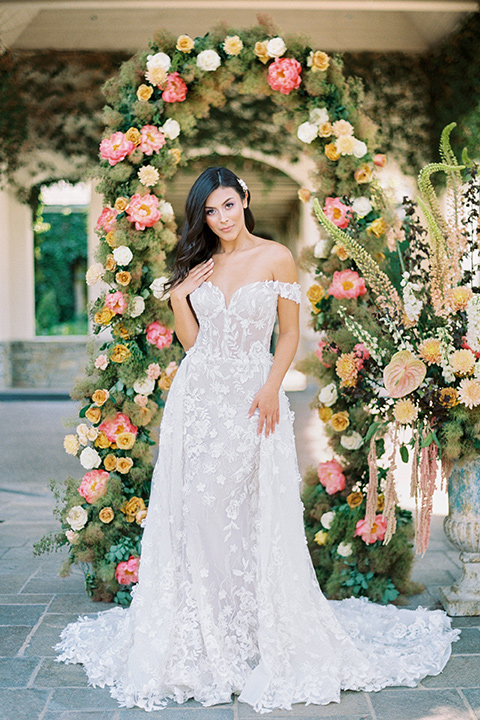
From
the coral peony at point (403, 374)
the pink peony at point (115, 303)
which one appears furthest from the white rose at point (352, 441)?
the pink peony at point (115, 303)

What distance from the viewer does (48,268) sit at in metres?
19.7

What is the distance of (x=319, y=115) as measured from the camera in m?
3.77

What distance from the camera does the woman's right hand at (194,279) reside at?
9.89 feet

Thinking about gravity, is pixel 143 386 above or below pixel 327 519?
above

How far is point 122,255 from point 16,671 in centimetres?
193

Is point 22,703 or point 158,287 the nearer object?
point 22,703

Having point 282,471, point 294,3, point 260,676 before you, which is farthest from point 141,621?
point 294,3

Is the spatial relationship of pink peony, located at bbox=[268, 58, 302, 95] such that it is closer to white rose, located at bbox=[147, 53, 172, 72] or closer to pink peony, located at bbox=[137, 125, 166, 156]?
white rose, located at bbox=[147, 53, 172, 72]

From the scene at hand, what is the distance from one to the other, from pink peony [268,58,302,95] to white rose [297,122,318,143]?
20 cm

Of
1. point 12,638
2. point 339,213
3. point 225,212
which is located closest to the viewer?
point 225,212

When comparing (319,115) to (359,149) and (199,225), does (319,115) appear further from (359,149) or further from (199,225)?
(199,225)

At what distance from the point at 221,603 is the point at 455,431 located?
1.26 m

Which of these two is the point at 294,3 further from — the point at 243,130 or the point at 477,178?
the point at 477,178

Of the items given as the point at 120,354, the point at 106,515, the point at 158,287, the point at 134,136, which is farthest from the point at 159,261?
the point at 106,515
